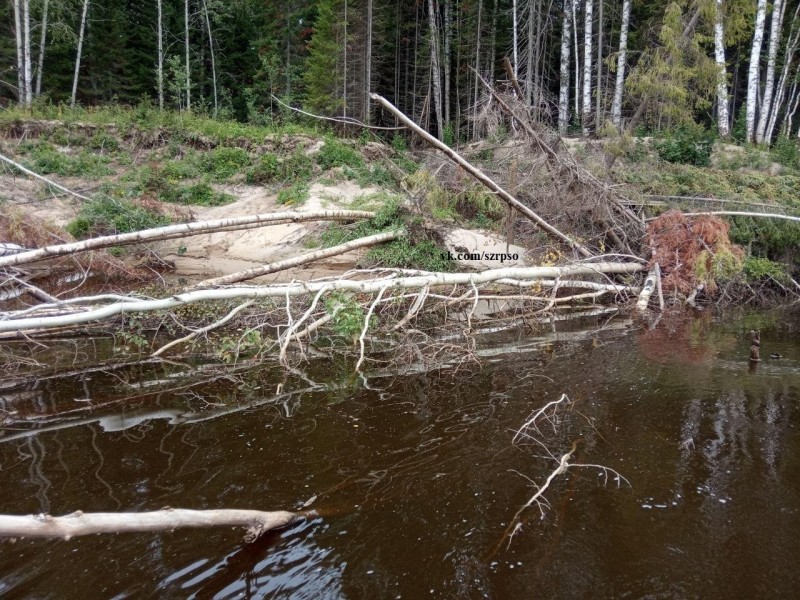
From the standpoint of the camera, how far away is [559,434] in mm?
4184

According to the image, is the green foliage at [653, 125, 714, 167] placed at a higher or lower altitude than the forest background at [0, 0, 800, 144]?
lower

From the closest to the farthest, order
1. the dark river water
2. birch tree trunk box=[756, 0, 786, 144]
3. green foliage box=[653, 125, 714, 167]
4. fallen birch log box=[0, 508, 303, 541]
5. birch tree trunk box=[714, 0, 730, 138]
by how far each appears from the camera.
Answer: fallen birch log box=[0, 508, 303, 541]
the dark river water
birch tree trunk box=[714, 0, 730, 138]
green foliage box=[653, 125, 714, 167]
birch tree trunk box=[756, 0, 786, 144]

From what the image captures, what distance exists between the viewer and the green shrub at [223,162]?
15.6 metres

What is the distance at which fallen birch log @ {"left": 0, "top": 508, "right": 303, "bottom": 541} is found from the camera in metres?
1.82

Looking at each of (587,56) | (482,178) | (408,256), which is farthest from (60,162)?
(587,56)

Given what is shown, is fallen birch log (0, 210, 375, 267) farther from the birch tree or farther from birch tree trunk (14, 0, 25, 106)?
birch tree trunk (14, 0, 25, 106)

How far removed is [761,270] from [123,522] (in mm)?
11775

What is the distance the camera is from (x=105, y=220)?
431 inches

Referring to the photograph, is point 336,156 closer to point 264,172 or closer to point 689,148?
point 264,172

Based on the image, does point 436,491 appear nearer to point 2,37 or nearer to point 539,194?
point 539,194

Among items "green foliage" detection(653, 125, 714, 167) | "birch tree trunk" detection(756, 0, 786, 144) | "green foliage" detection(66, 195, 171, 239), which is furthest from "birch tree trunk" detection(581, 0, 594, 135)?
"green foliage" detection(66, 195, 171, 239)

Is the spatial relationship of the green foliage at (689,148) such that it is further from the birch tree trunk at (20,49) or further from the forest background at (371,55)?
the birch tree trunk at (20,49)

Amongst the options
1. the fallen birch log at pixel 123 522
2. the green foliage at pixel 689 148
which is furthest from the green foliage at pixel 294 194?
the green foliage at pixel 689 148

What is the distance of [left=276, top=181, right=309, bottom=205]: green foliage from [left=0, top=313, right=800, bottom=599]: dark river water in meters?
8.51
